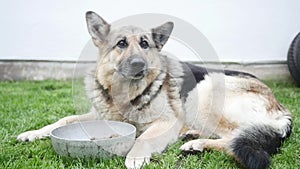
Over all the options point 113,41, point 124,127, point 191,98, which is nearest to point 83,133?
point 124,127

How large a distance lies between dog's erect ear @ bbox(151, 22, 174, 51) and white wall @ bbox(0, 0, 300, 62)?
9.91 ft

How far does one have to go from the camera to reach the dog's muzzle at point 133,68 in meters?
2.39

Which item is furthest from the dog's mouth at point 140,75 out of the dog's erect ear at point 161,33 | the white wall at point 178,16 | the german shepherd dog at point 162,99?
the white wall at point 178,16

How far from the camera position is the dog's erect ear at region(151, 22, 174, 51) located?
2623 mm

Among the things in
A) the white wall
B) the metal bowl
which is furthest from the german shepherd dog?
the white wall

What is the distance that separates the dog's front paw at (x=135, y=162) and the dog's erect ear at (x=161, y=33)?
3.27ft

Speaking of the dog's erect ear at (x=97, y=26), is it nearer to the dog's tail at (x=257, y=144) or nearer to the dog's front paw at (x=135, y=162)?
the dog's front paw at (x=135, y=162)

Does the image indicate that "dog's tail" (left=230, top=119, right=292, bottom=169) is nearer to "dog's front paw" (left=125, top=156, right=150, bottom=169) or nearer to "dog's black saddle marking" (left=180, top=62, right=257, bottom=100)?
"dog's front paw" (left=125, top=156, right=150, bottom=169)

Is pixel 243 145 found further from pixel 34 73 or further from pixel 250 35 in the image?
pixel 34 73

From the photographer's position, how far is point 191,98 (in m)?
2.87

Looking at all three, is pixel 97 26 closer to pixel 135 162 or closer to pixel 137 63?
pixel 137 63

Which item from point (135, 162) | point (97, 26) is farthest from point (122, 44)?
point (135, 162)

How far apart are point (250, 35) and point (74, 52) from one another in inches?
123

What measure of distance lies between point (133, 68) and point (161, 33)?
0.44 m
